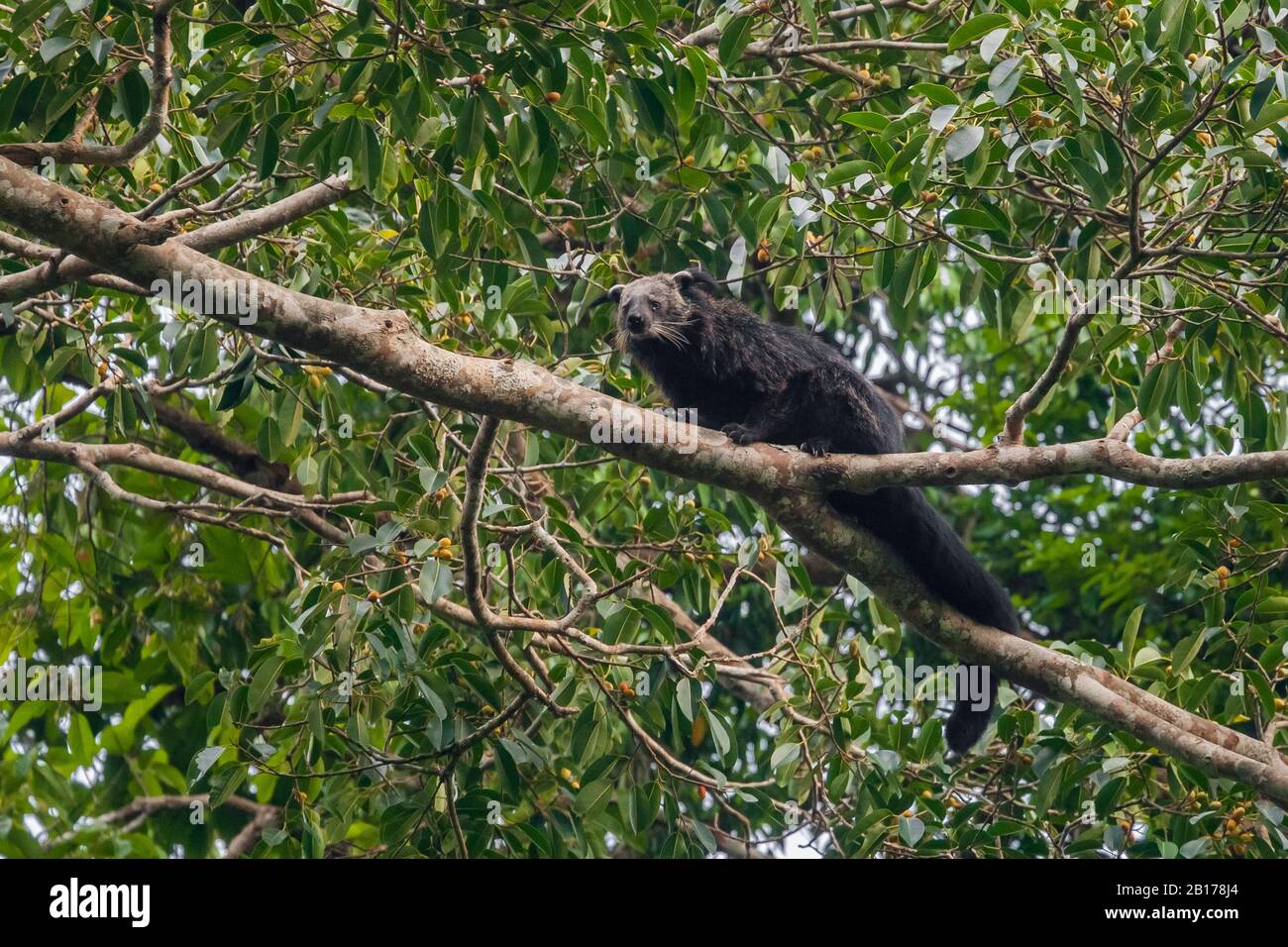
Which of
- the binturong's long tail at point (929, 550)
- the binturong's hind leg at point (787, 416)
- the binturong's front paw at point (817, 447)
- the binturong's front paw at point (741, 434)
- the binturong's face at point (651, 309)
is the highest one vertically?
the binturong's face at point (651, 309)

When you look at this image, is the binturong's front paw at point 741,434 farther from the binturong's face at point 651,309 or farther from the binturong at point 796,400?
the binturong's face at point 651,309

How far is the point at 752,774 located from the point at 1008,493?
9.39 ft

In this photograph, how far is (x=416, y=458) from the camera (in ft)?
17.4

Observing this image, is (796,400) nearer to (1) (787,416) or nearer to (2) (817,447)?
(1) (787,416)

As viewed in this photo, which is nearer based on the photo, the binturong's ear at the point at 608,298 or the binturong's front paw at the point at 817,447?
the binturong's front paw at the point at 817,447

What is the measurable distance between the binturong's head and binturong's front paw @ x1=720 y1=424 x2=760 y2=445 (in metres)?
0.50

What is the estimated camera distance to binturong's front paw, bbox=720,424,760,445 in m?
4.92

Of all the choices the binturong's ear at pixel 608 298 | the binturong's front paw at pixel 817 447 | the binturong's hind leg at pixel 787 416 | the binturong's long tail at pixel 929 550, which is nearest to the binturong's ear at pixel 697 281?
the binturong's ear at pixel 608 298

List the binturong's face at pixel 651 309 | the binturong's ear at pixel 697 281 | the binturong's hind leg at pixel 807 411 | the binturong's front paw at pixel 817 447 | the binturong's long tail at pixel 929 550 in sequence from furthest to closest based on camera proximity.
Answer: the binturong's ear at pixel 697 281 < the binturong's face at pixel 651 309 < the binturong's hind leg at pixel 807 411 < the binturong's long tail at pixel 929 550 < the binturong's front paw at pixel 817 447

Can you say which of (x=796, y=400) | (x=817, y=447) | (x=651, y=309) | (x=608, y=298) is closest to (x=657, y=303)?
(x=651, y=309)

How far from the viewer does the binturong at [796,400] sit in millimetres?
4887

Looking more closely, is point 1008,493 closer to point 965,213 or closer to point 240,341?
point 965,213

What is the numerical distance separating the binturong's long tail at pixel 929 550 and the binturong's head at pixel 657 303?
1.16 m

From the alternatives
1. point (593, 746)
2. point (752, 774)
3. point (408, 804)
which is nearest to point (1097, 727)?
point (593, 746)
